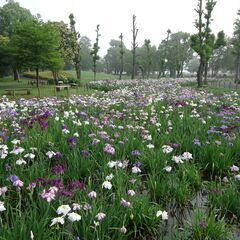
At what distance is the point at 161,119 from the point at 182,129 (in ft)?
3.78

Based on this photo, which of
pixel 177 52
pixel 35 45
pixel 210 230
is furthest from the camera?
pixel 177 52

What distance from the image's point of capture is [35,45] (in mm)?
24891

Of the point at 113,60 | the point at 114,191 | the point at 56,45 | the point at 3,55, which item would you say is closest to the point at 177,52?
the point at 3,55

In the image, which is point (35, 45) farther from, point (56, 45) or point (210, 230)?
point (210, 230)

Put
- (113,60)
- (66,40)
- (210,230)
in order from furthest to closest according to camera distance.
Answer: (113,60)
(66,40)
(210,230)

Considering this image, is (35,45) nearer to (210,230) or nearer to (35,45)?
(35,45)

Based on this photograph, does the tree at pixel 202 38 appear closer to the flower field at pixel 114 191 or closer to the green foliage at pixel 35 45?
the green foliage at pixel 35 45

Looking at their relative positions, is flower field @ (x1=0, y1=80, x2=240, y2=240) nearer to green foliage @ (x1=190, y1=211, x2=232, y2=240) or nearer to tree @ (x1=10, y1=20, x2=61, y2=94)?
green foliage @ (x1=190, y1=211, x2=232, y2=240)

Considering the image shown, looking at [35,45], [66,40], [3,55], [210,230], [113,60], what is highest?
[113,60]

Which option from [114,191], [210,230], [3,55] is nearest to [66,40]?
[3,55]

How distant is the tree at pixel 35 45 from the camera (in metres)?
24.7

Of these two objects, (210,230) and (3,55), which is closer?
(210,230)

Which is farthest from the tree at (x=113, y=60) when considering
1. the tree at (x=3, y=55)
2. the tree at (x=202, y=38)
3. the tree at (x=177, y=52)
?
the tree at (x=202, y=38)

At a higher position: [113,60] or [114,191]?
[113,60]
